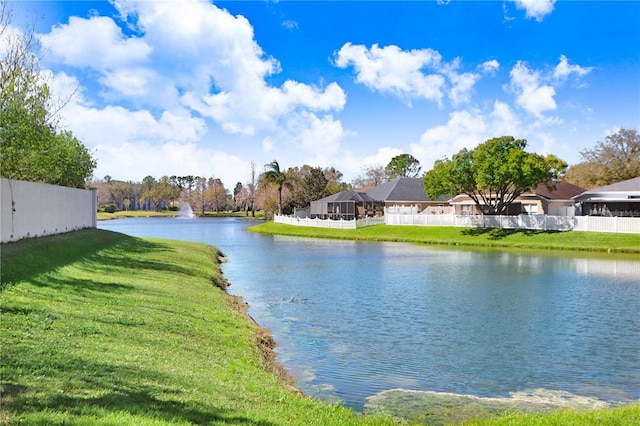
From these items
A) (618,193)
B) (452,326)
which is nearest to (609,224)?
(618,193)

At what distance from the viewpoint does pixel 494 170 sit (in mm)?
51406

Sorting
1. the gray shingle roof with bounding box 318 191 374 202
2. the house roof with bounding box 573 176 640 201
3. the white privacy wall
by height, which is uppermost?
the gray shingle roof with bounding box 318 191 374 202

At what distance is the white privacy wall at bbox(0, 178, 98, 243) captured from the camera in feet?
64.4

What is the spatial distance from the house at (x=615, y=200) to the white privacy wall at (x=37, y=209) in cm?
4641

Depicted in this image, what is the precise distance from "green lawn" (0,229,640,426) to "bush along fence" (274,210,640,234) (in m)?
39.5

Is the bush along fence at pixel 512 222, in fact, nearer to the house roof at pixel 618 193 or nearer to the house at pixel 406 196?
the house roof at pixel 618 193

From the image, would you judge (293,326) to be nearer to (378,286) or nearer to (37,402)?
(378,286)

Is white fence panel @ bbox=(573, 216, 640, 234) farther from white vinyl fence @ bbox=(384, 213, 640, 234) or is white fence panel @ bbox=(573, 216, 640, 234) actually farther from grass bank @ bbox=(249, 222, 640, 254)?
grass bank @ bbox=(249, 222, 640, 254)

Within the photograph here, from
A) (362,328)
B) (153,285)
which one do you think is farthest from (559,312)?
(153,285)

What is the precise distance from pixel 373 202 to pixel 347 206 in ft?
13.0

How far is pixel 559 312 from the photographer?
752 inches

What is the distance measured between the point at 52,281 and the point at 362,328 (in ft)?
28.8

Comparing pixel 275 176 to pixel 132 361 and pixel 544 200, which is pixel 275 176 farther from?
pixel 132 361

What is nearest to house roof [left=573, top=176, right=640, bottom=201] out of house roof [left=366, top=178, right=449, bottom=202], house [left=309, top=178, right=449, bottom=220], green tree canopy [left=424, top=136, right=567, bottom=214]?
green tree canopy [left=424, top=136, right=567, bottom=214]
